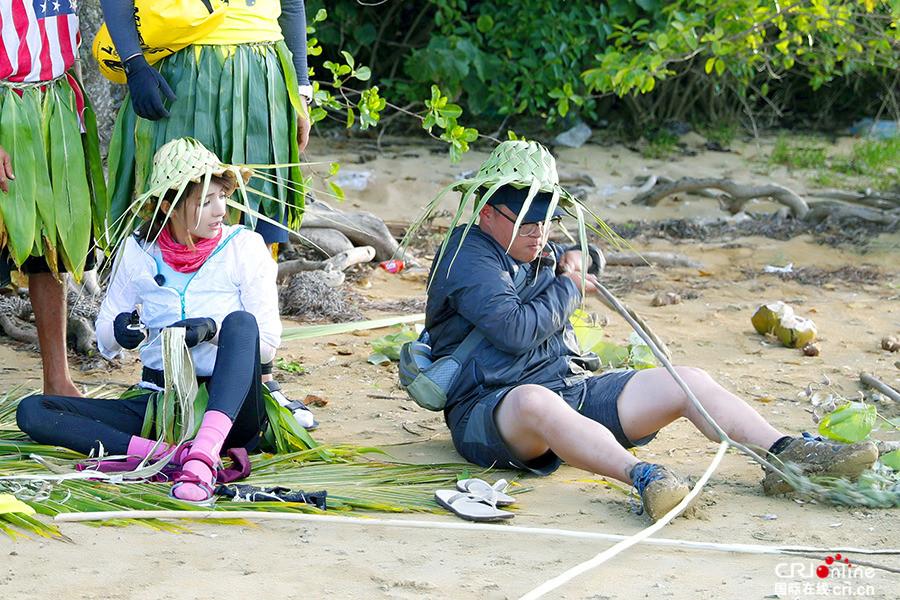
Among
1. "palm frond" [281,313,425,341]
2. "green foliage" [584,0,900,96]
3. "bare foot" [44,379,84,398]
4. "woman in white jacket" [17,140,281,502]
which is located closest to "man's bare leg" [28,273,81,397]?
"bare foot" [44,379,84,398]

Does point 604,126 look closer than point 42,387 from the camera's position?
No

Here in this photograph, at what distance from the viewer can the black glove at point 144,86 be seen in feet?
11.3

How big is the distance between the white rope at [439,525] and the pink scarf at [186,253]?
0.78m

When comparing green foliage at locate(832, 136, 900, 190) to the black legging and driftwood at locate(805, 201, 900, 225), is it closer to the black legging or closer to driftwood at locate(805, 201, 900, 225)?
driftwood at locate(805, 201, 900, 225)

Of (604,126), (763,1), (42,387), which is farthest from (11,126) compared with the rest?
(604,126)

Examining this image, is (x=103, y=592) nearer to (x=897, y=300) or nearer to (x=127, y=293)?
(x=127, y=293)

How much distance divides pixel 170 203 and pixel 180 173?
0.35 ft

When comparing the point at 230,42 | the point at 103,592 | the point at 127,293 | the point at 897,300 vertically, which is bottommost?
the point at 897,300

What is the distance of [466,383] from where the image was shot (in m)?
3.38

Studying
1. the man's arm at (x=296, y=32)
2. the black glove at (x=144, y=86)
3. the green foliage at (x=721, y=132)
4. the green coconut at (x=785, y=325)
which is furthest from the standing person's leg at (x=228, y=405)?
the green foliage at (x=721, y=132)

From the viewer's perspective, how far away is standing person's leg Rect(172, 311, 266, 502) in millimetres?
2977

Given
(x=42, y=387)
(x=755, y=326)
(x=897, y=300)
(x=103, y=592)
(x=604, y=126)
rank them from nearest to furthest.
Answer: (x=103, y=592), (x=42, y=387), (x=755, y=326), (x=897, y=300), (x=604, y=126)

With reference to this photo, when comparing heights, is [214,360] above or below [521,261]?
below

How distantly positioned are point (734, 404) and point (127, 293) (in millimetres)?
1677
